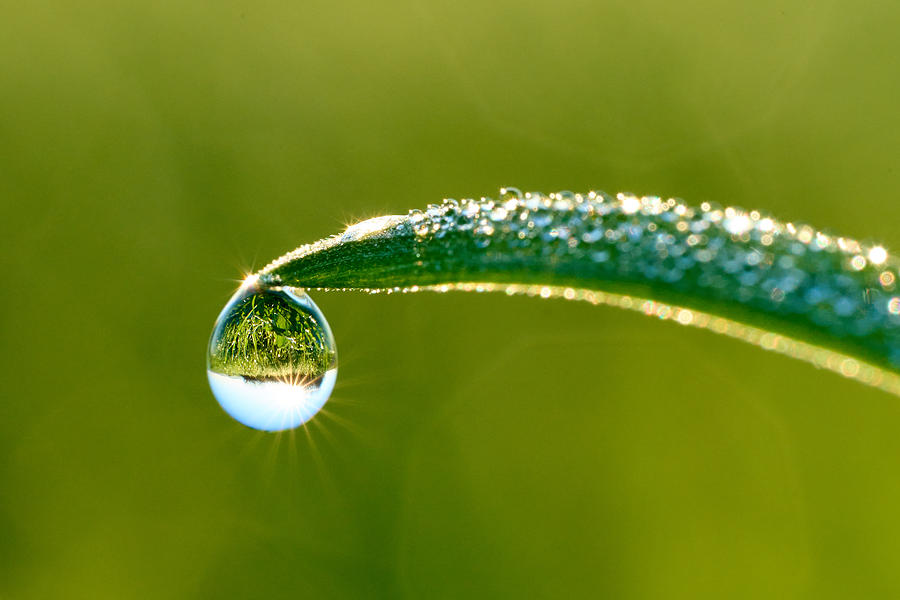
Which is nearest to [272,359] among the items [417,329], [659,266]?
[659,266]

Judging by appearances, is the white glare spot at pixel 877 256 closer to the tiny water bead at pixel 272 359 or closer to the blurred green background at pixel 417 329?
the tiny water bead at pixel 272 359

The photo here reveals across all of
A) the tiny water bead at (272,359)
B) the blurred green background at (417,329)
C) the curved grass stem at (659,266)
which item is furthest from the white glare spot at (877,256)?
the blurred green background at (417,329)

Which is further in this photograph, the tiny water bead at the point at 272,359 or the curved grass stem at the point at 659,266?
the tiny water bead at the point at 272,359

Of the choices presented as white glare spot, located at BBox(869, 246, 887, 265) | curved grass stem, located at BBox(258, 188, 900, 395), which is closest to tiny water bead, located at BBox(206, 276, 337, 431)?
curved grass stem, located at BBox(258, 188, 900, 395)

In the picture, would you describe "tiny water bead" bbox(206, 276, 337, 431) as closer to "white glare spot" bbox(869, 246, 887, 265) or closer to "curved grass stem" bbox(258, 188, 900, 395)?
"curved grass stem" bbox(258, 188, 900, 395)

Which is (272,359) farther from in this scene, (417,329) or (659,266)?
(417,329)

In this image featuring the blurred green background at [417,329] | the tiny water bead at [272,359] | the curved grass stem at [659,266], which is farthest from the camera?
the blurred green background at [417,329]
